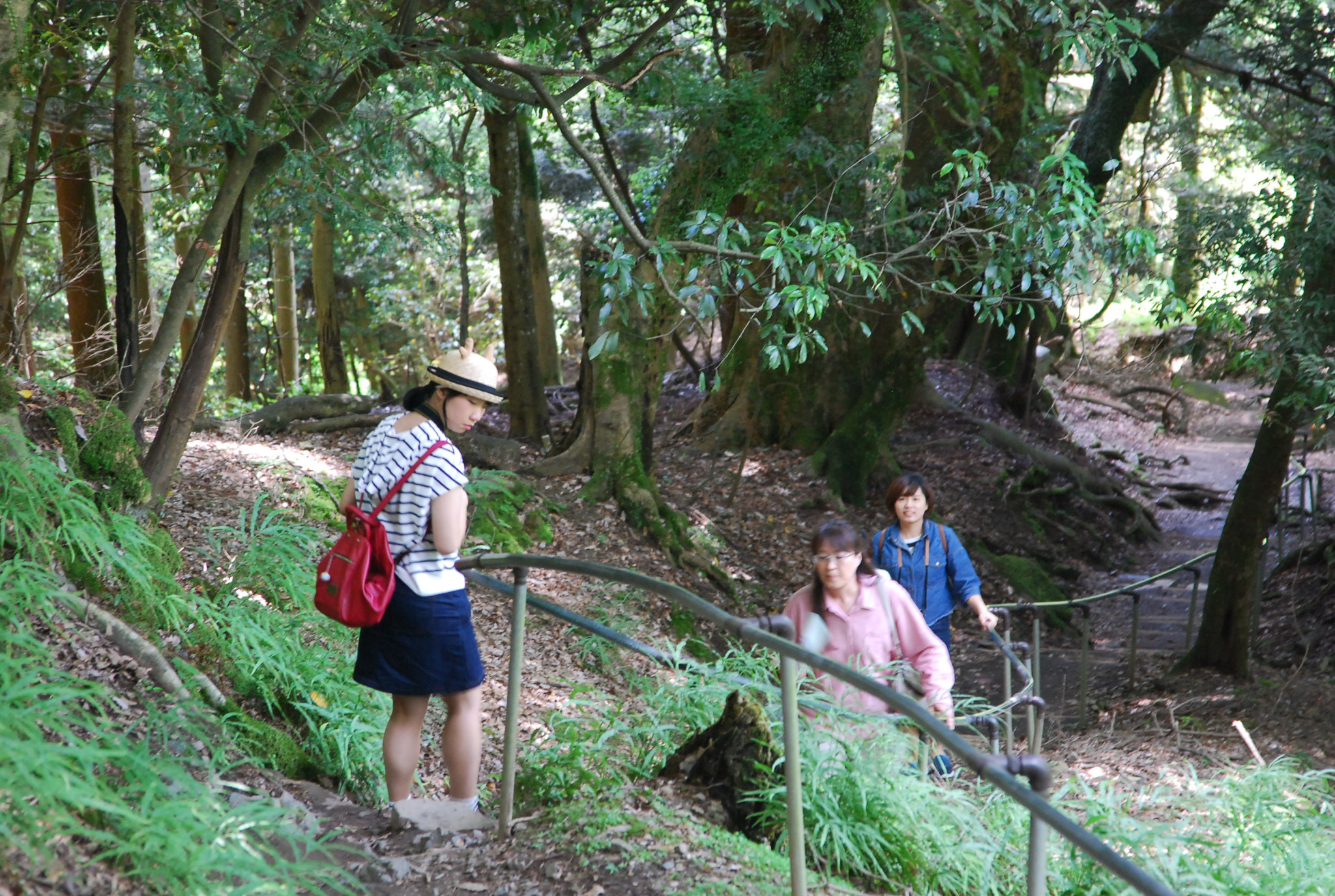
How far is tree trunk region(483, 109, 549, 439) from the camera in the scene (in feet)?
36.6

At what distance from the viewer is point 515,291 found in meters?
11.6

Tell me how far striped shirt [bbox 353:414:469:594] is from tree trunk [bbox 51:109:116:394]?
604cm

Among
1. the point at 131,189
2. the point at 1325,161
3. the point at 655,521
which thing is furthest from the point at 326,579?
the point at 1325,161

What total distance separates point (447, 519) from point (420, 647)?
438 mm

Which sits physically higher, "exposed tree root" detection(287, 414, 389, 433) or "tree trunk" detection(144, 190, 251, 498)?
"tree trunk" detection(144, 190, 251, 498)

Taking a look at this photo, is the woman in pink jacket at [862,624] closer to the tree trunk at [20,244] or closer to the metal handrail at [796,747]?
the metal handrail at [796,747]

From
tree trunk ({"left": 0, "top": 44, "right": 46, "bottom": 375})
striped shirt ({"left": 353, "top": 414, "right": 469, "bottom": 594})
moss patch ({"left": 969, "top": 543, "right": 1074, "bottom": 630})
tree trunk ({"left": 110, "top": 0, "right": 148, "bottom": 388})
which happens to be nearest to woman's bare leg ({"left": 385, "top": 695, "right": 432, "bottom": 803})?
striped shirt ({"left": 353, "top": 414, "right": 469, "bottom": 594})

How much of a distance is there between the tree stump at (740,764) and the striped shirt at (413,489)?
1.00 metres

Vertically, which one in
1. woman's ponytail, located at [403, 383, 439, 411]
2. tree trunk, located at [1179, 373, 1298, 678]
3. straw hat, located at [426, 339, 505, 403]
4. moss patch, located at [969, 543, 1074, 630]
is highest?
straw hat, located at [426, 339, 505, 403]

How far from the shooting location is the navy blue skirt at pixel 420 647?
330cm

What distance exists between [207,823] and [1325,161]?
8.90 m

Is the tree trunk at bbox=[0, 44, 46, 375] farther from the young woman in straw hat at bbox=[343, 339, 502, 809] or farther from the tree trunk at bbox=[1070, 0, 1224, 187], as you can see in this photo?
the tree trunk at bbox=[1070, 0, 1224, 187]

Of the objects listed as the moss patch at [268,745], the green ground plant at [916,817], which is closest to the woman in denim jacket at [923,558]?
the green ground plant at [916,817]

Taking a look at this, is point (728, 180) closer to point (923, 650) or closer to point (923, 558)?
point (923, 558)
